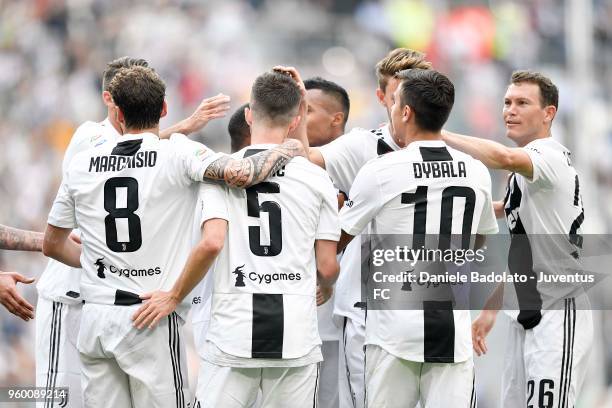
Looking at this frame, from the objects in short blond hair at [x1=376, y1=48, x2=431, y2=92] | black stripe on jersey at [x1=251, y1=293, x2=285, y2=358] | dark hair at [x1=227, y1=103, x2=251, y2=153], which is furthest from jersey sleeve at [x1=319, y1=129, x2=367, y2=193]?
black stripe on jersey at [x1=251, y1=293, x2=285, y2=358]

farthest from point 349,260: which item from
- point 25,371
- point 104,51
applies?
point 104,51

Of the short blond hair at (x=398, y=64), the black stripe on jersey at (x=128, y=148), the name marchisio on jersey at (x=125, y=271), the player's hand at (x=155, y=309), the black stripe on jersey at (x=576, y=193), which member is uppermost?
the short blond hair at (x=398, y=64)

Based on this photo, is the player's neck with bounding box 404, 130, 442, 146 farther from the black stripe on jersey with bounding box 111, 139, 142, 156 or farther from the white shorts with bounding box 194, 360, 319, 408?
the black stripe on jersey with bounding box 111, 139, 142, 156

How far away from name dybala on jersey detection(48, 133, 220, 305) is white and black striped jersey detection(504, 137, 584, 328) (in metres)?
2.24

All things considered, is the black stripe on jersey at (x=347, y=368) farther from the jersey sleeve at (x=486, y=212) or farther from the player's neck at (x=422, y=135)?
the player's neck at (x=422, y=135)

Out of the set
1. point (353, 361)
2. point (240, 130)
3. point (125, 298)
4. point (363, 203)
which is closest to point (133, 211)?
point (125, 298)

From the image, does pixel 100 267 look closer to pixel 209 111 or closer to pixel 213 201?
pixel 213 201

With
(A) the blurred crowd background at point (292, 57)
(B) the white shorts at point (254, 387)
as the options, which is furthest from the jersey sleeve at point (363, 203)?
(A) the blurred crowd background at point (292, 57)

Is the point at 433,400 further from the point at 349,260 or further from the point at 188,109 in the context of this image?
the point at 188,109

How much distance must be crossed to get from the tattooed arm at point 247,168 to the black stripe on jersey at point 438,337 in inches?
48.0

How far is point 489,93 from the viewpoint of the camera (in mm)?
17375

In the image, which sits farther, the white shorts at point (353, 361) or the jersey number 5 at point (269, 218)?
the white shorts at point (353, 361)

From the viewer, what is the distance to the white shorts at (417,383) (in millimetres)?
5609

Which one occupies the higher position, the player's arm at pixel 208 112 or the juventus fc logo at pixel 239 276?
the player's arm at pixel 208 112
